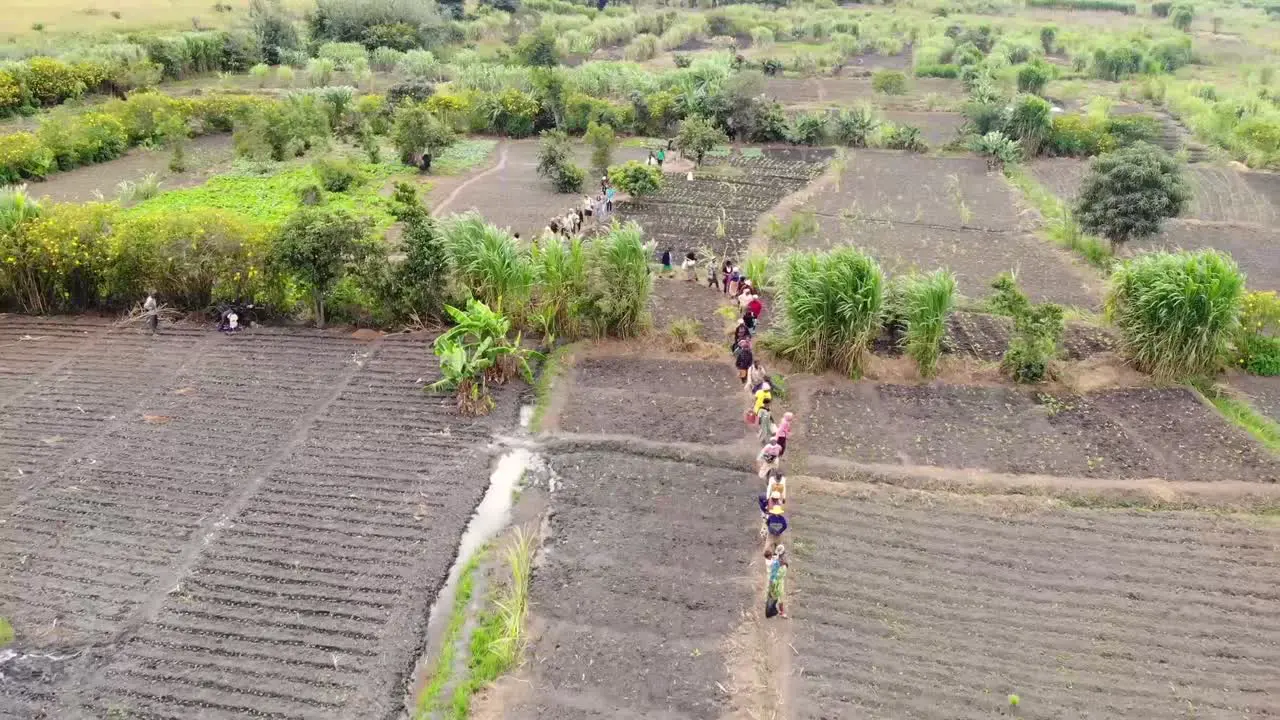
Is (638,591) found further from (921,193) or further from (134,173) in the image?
(134,173)

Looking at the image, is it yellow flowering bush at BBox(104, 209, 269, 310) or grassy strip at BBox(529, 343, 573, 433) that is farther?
yellow flowering bush at BBox(104, 209, 269, 310)

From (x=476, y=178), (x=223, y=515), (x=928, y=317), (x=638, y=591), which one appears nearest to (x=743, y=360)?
(x=928, y=317)

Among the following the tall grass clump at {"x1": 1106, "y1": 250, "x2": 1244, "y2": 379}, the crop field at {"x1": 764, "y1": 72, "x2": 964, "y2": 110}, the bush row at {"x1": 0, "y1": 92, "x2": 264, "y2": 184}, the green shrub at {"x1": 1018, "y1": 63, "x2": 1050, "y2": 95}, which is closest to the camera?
the tall grass clump at {"x1": 1106, "y1": 250, "x2": 1244, "y2": 379}

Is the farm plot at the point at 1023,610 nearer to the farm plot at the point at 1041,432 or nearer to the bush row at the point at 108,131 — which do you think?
the farm plot at the point at 1041,432

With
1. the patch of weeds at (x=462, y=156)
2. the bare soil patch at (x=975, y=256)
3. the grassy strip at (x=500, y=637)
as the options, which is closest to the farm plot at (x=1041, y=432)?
the bare soil patch at (x=975, y=256)

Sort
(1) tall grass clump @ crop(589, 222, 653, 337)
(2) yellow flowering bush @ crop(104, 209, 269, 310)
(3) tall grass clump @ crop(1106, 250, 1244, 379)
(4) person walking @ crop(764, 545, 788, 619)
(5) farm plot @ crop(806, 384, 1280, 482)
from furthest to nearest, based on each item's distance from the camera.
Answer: (2) yellow flowering bush @ crop(104, 209, 269, 310) < (1) tall grass clump @ crop(589, 222, 653, 337) < (3) tall grass clump @ crop(1106, 250, 1244, 379) < (5) farm plot @ crop(806, 384, 1280, 482) < (4) person walking @ crop(764, 545, 788, 619)

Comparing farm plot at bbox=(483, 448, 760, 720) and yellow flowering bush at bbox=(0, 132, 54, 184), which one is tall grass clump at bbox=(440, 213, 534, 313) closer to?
farm plot at bbox=(483, 448, 760, 720)

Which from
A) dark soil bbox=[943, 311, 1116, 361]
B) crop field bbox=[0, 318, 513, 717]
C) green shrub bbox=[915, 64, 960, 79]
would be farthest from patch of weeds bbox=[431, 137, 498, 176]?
green shrub bbox=[915, 64, 960, 79]
